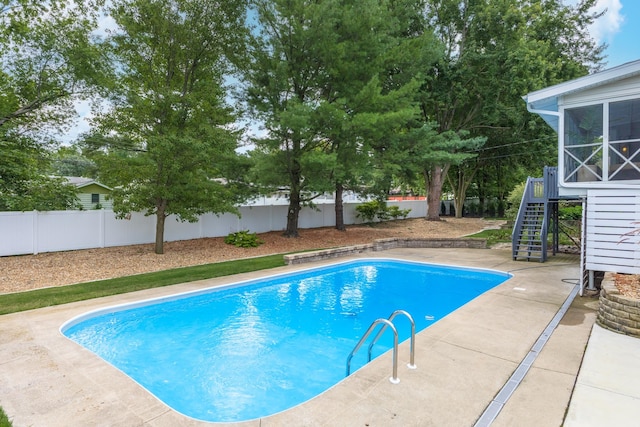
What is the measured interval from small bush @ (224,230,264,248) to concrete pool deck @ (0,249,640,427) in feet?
25.5

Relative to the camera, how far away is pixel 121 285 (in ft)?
26.5

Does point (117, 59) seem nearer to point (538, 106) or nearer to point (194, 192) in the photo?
point (194, 192)

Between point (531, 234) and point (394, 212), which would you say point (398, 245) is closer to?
point (531, 234)

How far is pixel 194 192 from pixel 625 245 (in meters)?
11.0

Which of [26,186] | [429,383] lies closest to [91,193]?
[26,186]

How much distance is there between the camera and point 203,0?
38.7ft

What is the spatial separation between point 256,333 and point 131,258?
21.3 feet

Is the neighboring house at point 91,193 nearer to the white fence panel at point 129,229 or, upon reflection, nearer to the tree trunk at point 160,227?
the white fence panel at point 129,229

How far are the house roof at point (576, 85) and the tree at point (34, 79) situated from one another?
42.5ft

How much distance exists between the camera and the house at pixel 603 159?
22.5 ft

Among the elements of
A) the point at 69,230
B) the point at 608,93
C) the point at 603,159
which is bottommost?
the point at 69,230

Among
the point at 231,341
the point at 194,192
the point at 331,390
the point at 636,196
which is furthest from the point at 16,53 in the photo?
the point at 636,196

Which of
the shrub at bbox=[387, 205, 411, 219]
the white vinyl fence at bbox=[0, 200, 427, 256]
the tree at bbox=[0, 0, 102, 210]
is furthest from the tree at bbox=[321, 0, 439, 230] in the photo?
the tree at bbox=[0, 0, 102, 210]

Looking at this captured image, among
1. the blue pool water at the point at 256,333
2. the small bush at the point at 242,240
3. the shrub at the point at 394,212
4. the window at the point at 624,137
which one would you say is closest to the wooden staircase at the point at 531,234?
the blue pool water at the point at 256,333
